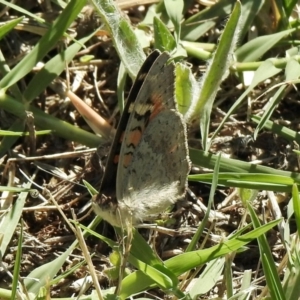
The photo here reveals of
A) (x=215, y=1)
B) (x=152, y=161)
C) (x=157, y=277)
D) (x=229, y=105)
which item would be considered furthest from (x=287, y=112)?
(x=157, y=277)

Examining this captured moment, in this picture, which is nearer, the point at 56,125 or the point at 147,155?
A: the point at 147,155

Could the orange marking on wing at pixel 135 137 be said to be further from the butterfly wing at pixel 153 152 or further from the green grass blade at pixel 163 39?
the green grass blade at pixel 163 39

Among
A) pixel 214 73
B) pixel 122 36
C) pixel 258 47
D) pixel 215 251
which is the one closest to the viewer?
pixel 215 251

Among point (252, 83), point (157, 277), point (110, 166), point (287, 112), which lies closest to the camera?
point (157, 277)

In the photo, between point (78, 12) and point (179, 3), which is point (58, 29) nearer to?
point (78, 12)

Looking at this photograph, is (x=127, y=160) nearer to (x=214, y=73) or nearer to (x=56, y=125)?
(x=214, y=73)

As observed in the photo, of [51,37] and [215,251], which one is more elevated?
[51,37]

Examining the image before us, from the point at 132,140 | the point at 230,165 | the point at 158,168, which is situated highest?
the point at 132,140

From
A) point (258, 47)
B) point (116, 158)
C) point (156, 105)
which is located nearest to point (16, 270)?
point (116, 158)

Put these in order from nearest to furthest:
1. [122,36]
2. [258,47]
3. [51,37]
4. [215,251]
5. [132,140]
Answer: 1. [215,251]
2. [132,140]
3. [122,36]
4. [51,37]
5. [258,47]
